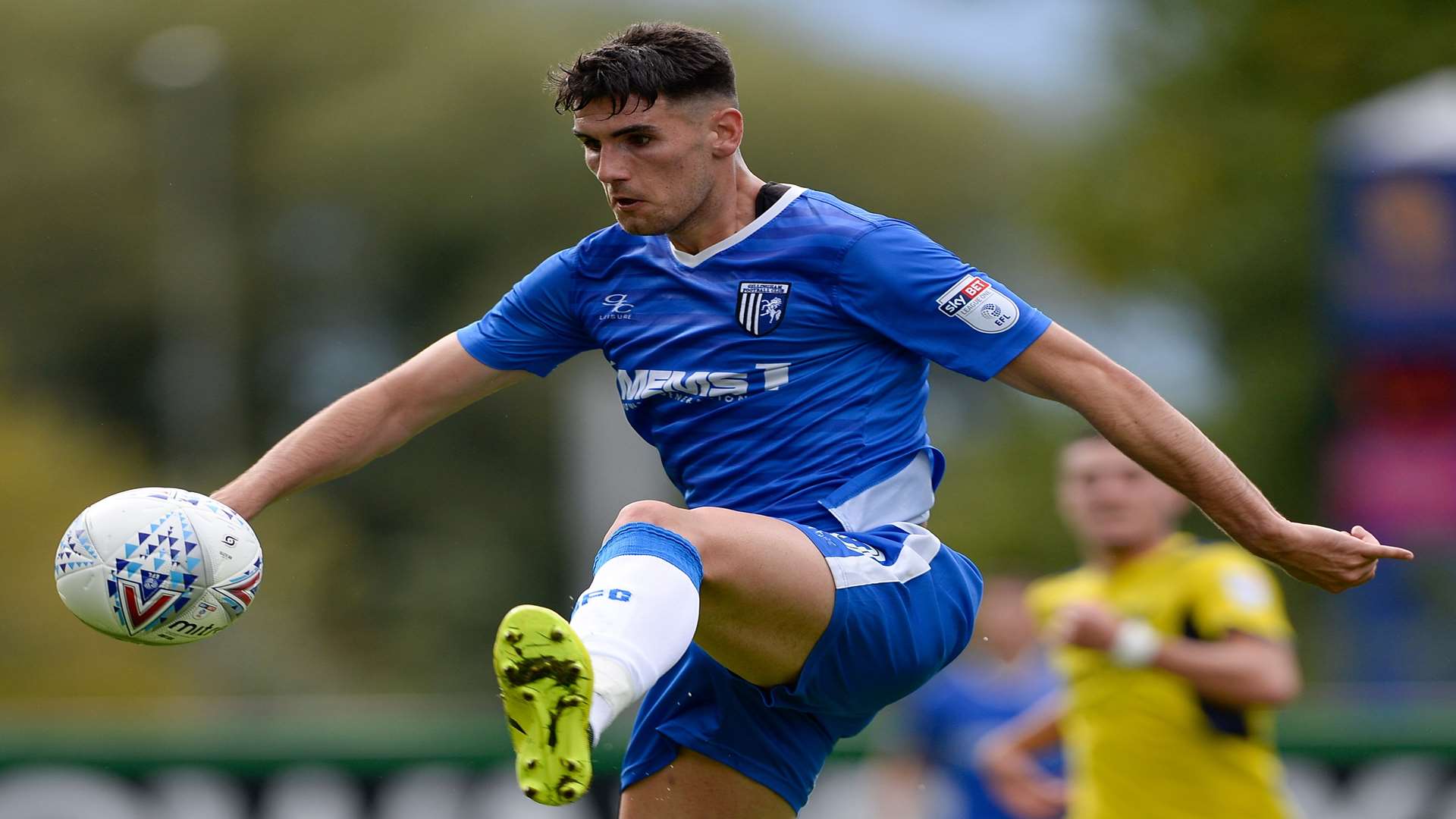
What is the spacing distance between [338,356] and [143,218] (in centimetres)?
407

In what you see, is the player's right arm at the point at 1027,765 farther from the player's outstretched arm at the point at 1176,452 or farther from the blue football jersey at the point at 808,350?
the blue football jersey at the point at 808,350

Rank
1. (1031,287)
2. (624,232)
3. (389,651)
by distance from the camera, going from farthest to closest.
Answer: (1031,287), (389,651), (624,232)

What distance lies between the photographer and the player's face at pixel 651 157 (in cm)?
507

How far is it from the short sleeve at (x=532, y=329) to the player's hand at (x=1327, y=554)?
1.99 metres

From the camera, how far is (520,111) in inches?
1449

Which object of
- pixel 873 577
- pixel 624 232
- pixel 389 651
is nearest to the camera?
pixel 873 577

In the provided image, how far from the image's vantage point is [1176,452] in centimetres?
501

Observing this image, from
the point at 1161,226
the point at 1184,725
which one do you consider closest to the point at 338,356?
the point at 1161,226

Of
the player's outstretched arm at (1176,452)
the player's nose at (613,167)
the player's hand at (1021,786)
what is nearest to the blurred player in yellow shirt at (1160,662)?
the player's hand at (1021,786)

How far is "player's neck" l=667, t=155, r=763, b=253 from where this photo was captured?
207 inches

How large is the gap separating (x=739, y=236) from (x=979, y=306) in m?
0.67

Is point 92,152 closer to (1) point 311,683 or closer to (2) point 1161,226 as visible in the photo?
(1) point 311,683

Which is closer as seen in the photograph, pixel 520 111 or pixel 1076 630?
pixel 1076 630

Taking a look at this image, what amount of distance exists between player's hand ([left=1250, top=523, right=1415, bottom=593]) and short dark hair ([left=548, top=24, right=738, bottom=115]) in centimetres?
184
